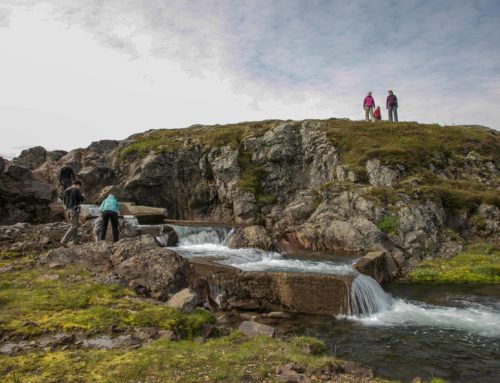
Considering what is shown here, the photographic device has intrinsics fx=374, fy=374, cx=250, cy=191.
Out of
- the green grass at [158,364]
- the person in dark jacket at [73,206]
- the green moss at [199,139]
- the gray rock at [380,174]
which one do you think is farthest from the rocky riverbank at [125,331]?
the green moss at [199,139]

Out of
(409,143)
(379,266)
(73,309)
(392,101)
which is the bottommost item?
(379,266)

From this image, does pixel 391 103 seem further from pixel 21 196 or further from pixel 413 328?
pixel 21 196

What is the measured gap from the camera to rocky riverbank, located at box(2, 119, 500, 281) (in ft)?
101

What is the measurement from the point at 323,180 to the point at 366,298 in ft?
107

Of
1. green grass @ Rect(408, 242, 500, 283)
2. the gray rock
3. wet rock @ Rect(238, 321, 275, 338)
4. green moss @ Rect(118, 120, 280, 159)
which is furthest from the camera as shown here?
green moss @ Rect(118, 120, 280, 159)

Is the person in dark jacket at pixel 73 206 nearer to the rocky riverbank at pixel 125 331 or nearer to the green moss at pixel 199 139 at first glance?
the rocky riverbank at pixel 125 331

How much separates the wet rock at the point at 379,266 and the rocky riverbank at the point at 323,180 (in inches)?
8.4

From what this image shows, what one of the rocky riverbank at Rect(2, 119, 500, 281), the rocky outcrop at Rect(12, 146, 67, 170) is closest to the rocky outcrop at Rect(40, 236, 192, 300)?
the rocky riverbank at Rect(2, 119, 500, 281)

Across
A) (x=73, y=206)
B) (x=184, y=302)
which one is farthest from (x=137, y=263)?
(x=73, y=206)

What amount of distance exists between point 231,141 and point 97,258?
1644 inches

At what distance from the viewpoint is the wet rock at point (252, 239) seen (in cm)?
3166

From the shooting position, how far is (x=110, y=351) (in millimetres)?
9383

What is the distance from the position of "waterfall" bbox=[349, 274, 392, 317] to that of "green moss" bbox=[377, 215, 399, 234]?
34.7 ft

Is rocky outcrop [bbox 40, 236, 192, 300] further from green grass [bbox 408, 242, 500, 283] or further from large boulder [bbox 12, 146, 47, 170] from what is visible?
large boulder [bbox 12, 146, 47, 170]
